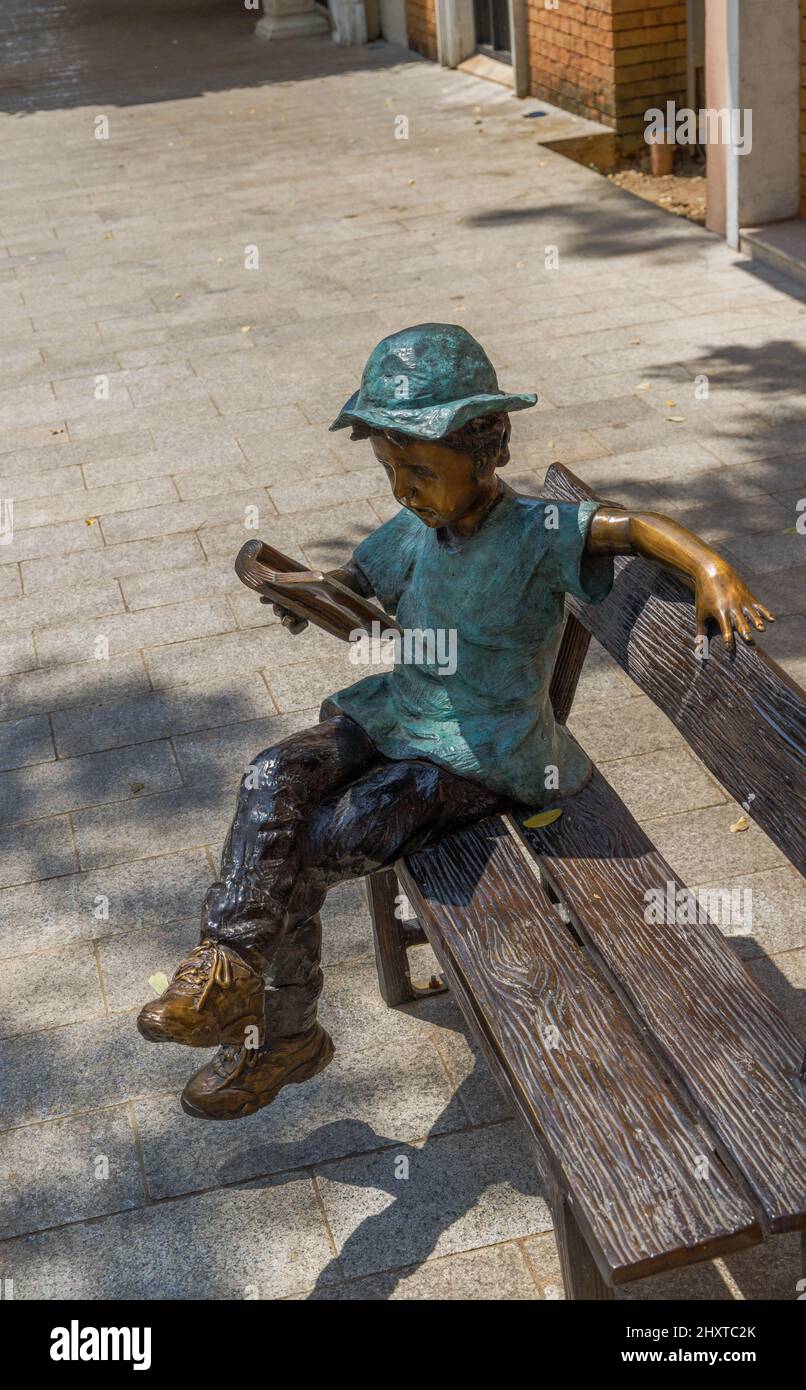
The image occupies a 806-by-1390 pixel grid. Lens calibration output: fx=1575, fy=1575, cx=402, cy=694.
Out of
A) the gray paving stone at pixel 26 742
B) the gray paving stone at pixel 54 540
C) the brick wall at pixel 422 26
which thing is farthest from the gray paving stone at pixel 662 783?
the brick wall at pixel 422 26

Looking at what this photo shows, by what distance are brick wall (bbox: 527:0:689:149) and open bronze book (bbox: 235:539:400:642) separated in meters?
10.0

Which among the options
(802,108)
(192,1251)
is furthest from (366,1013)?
(802,108)

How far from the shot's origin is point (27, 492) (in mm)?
7418

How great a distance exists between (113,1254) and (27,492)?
4.69 metres

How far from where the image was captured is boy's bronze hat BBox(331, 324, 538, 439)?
2.99 metres

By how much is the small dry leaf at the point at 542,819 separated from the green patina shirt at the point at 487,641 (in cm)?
3

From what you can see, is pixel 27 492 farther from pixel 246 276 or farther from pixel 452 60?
pixel 452 60

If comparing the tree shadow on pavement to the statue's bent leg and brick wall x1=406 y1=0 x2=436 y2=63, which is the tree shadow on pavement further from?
the statue's bent leg

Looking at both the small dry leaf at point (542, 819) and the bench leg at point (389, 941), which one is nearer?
the small dry leaf at point (542, 819)

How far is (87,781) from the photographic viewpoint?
5160 millimetres

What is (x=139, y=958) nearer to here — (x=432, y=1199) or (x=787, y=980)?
(x=432, y=1199)

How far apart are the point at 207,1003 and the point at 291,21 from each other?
18.2 m

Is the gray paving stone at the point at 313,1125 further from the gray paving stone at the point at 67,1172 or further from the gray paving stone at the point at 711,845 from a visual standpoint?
the gray paving stone at the point at 711,845

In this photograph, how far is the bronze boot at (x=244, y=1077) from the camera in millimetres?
3336
